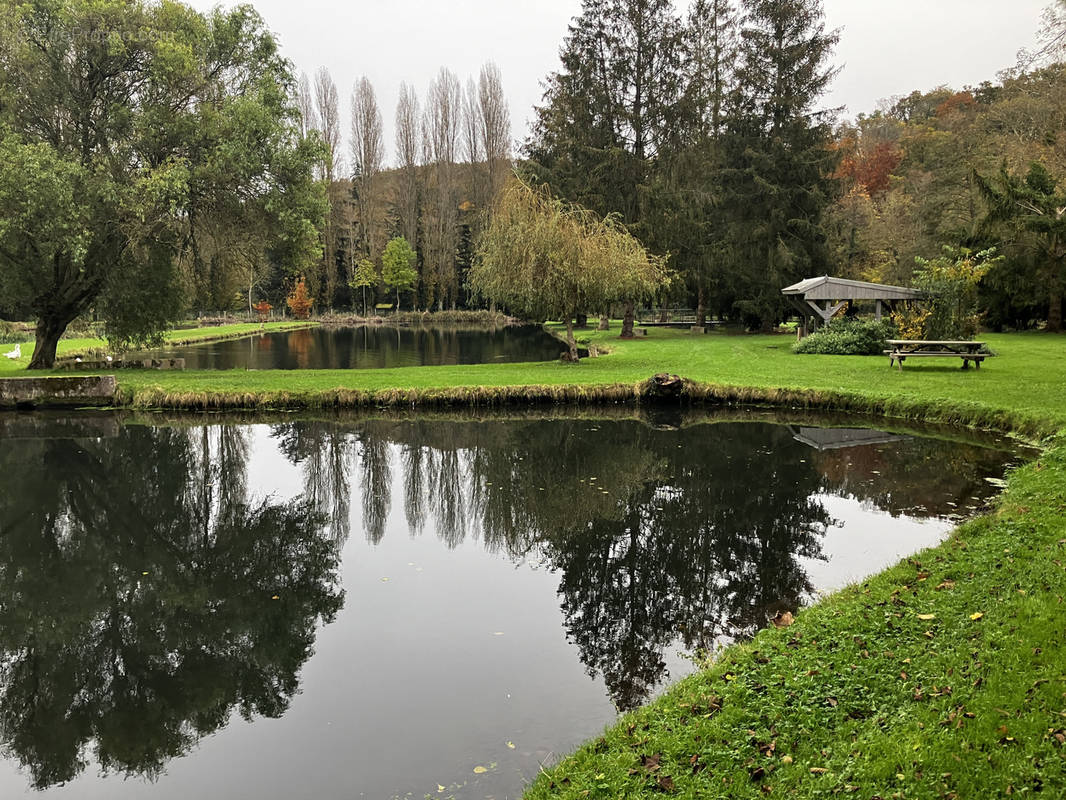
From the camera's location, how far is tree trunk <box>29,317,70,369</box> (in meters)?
22.6

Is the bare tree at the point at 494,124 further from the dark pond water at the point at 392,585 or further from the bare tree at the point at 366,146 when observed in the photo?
the dark pond water at the point at 392,585

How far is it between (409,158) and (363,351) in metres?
36.0

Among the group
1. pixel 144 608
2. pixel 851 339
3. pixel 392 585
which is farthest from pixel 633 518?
pixel 851 339

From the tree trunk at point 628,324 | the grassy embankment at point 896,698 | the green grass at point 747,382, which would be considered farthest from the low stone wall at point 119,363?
the grassy embankment at point 896,698

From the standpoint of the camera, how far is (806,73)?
34.0 m

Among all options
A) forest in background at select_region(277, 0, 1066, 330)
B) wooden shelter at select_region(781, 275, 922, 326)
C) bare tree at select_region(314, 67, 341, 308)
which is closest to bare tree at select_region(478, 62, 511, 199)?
bare tree at select_region(314, 67, 341, 308)

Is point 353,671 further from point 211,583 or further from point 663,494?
point 663,494

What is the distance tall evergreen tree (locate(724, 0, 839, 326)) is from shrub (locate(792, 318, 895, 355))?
860 cm

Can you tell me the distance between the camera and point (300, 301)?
215 feet

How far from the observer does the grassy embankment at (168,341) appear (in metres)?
24.5

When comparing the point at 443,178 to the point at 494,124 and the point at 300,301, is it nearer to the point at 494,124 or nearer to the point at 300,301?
the point at 494,124

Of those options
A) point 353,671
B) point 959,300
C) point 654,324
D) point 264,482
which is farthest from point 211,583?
point 654,324

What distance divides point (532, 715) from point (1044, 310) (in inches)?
1312

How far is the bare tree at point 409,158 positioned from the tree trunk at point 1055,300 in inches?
1963
